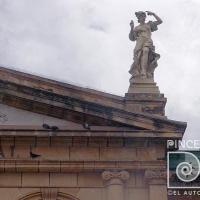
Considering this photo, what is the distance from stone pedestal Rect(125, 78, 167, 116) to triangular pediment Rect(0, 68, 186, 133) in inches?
15.3

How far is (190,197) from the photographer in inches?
871

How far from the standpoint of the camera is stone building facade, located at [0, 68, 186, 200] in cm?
2198

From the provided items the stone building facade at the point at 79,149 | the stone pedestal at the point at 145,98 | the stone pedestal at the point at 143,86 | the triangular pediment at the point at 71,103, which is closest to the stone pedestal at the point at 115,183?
the stone building facade at the point at 79,149

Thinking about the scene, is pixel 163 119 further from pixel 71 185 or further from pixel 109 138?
pixel 71 185

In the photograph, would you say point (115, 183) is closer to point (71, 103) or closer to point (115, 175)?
point (115, 175)

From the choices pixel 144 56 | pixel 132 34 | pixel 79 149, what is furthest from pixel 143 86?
pixel 79 149

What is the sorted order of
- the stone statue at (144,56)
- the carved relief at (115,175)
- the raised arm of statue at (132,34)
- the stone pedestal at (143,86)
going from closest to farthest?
the carved relief at (115,175)
the stone pedestal at (143,86)
the stone statue at (144,56)
the raised arm of statue at (132,34)

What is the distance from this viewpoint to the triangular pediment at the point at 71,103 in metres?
22.1

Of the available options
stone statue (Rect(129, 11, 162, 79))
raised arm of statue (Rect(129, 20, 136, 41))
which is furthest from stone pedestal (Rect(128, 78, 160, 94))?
raised arm of statue (Rect(129, 20, 136, 41))

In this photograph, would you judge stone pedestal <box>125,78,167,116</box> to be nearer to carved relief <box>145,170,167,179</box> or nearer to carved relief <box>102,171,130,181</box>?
carved relief <box>145,170,167,179</box>

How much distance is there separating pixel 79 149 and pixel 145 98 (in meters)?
3.00

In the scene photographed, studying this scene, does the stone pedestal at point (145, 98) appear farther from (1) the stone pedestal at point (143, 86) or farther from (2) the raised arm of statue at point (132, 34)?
(2) the raised arm of statue at point (132, 34)
